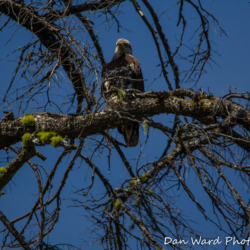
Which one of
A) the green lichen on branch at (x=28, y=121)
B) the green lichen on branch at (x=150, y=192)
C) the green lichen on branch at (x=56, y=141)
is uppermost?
the green lichen on branch at (x=28, y=121)

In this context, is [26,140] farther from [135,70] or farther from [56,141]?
[135,70]

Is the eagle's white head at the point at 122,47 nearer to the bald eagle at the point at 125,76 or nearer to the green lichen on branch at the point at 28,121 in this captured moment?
the bald eagle at the point at 125,76

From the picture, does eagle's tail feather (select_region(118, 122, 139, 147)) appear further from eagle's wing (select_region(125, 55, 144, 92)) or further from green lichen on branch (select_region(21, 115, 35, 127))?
green lichen on branch (select_region(21, 115, 35, 127))

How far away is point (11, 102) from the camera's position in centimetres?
286

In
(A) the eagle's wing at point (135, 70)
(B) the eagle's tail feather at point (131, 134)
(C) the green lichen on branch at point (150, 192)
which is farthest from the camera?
(A) the eagle's wing at point (135, 70)

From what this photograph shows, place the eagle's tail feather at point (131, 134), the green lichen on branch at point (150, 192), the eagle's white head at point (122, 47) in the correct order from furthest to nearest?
the eagle's white head at point (122, 47) → the eagle's tail feather at point (131, 134) → the green lichen on branch at point (150, 192)

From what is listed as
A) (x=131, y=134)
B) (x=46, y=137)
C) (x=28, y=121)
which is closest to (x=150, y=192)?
(x=46, y=137)

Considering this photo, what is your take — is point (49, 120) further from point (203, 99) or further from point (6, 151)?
point (203, 99)

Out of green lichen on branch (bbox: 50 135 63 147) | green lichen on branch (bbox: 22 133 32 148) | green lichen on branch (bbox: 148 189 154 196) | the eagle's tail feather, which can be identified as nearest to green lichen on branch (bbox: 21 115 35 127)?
green lichen on branch (bbox: 22 133 32 148)

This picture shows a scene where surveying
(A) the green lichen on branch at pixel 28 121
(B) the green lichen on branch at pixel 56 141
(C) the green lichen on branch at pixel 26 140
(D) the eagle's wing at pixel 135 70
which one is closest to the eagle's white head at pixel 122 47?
(D) the eagle's wing at pixel 135 70

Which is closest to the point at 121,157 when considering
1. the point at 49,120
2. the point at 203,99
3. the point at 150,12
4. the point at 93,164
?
the point at 93,164

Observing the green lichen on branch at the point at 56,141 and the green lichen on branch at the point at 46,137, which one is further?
the green lichen on branch at the point at 46,137

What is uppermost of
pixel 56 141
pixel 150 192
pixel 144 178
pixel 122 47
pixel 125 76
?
pixel 122 47

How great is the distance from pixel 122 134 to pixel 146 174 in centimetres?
163
